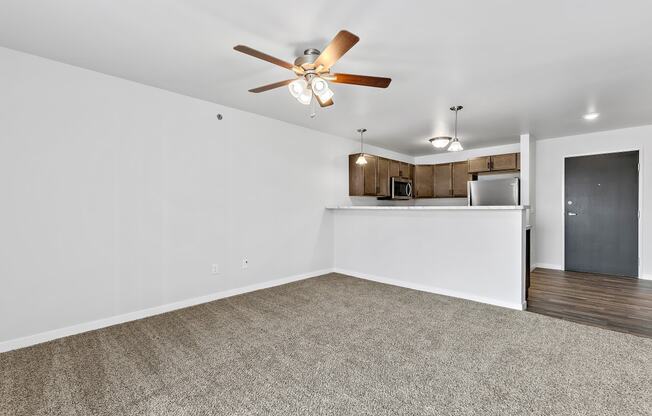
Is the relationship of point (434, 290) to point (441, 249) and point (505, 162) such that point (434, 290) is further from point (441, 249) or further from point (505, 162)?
point (505, 162)

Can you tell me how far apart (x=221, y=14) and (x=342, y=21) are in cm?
80

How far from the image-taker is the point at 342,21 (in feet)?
6.62

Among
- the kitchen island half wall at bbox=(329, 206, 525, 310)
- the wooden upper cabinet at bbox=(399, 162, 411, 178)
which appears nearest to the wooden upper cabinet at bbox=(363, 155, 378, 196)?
the kitchen island half wall at bbox=(329, 206, 525, 310)

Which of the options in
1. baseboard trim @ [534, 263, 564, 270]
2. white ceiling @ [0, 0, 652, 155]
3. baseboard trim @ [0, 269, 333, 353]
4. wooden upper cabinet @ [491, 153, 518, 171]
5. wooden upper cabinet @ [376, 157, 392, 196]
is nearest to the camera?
white ceiling @ [0, 0, 652, 155]

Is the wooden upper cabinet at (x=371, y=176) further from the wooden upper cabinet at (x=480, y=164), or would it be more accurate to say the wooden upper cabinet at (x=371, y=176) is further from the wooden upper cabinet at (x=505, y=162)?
the wooden upper cabinet at (x=505, y=162)

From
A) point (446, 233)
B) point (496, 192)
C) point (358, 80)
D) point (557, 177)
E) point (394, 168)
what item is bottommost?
point (446, 233)

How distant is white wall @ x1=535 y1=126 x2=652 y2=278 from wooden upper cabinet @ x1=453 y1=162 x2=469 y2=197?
3.99 ft

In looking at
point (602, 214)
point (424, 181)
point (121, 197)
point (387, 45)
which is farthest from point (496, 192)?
point (121, 197)

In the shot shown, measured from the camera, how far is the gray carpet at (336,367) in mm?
1717

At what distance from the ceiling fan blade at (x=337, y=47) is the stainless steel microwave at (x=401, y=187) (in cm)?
411

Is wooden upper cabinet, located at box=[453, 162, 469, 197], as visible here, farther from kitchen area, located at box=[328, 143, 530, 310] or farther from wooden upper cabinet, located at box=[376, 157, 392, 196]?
wooden upper cabinet, located at box=[376, 157, 392, 196]

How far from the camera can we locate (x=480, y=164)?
19.5 feet

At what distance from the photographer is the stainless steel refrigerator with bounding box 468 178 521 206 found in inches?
196

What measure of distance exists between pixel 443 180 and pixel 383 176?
1652mm
